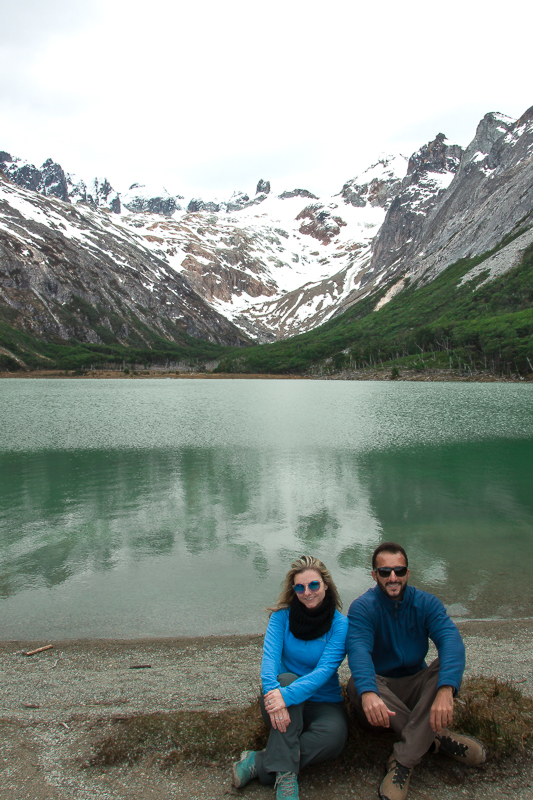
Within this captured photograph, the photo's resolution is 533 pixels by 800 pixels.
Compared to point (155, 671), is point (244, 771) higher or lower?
higher

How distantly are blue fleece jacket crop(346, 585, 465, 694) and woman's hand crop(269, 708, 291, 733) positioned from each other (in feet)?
3.19

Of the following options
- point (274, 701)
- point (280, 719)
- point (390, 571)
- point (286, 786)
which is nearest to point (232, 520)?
point (390, 571)

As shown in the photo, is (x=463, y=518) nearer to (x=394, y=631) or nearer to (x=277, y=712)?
(x=394, y=631)

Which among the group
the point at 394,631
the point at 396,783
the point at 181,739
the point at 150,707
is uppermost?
the point at 394,631

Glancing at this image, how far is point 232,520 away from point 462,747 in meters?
14.9

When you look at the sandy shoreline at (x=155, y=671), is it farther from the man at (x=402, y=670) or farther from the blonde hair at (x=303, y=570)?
the man at (x=402, y=670)

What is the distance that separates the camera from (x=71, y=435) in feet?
138

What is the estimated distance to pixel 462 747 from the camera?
5.44 metres

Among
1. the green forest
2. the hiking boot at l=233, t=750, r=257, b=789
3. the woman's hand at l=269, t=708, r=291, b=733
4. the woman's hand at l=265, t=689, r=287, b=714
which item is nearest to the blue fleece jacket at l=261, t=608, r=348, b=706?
the woman's hand at l=265, t=689, r=287, b=714

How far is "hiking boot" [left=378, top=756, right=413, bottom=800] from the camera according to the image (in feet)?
16.5

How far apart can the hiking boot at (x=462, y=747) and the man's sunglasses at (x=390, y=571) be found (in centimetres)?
171

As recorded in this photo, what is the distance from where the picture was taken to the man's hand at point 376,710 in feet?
Answer: 18.1

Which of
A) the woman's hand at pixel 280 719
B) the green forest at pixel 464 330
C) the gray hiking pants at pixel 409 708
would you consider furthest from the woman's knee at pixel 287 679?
the green forest at pixel 464 330

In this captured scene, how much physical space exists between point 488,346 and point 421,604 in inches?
5438
